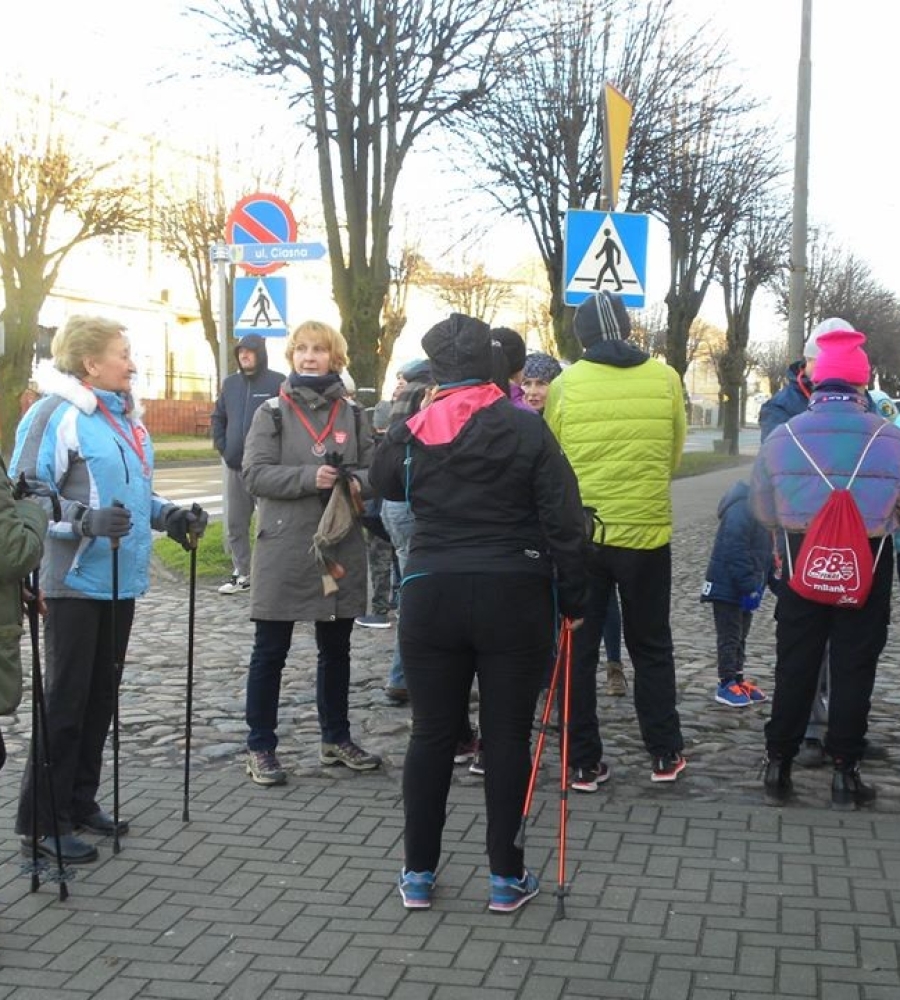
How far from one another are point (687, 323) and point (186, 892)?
110 ft

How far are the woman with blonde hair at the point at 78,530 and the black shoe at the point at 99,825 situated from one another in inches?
6.1

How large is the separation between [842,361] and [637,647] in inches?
57.8

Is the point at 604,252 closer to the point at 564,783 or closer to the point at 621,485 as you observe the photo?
the point at 621,485

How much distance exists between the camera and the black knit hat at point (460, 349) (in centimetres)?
449

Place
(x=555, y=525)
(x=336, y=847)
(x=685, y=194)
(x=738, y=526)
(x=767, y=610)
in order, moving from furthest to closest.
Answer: (x=685, y=194) → (x=767, y=610) → (x=738, y=526) → (x=336, y=847) → (x=555, y=525)

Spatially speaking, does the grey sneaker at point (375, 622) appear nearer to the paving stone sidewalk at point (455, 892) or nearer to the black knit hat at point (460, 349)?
the paving stone sidewalk at point (455, 892)

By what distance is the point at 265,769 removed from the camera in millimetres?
5922

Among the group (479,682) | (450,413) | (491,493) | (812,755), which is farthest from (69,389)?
(812,755)

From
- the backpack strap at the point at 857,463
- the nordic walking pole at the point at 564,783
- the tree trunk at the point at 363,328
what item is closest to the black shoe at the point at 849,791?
the backpack strap at the point at 857,463

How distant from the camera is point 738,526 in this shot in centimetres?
732

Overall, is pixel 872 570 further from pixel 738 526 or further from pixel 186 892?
pixel 186 892

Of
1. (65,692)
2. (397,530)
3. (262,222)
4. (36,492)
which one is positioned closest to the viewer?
(36,492)

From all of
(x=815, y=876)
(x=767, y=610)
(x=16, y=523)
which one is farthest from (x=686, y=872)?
(x=767, y=610)

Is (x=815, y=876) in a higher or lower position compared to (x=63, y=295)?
lower
